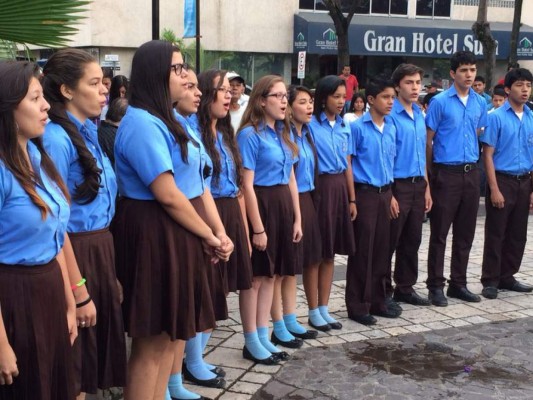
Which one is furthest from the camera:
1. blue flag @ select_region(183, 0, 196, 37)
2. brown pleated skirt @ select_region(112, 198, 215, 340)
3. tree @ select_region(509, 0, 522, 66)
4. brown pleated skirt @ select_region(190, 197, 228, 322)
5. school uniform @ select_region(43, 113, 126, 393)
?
tree @ select_region(509, 0, 522, 66)

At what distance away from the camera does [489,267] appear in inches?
293

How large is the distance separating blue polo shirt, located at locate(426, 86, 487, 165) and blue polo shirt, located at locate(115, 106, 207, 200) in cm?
358

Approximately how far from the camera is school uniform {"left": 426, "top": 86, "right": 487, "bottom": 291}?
6.92 meters

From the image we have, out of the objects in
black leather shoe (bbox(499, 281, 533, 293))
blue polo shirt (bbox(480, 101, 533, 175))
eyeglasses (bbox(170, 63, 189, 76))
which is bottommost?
black leather shoe (bbox(499, 281, 533, 293))

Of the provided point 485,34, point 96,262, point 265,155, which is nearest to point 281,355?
point 265,155

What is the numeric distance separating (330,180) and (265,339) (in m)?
1.33

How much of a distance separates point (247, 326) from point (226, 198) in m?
0.92

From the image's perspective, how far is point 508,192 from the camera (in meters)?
7.32

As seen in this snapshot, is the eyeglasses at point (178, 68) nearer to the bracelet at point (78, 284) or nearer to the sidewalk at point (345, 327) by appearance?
the bracelet at point (78, 284)

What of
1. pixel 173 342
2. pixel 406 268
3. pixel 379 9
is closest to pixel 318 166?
pixel 406 268

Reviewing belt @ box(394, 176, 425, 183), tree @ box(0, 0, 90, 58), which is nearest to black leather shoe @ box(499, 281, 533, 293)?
belt @ box(394, 176, 425, 183)

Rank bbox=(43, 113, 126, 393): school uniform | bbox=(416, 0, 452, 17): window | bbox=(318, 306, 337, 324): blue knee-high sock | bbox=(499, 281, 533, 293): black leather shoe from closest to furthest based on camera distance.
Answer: bbox=(43, 113, 126, 393): school uniform, bbox=(318, 306, 337, 324): blue knee-high sock, bbox=(499, 281, 533, 293): black leather shoe, bbox=(416, 0, 452, 17): window

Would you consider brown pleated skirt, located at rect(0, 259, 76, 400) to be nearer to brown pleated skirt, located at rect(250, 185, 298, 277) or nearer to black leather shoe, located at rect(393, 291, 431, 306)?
brown pleated skirt, located at rect(250, 185, 298, 277)

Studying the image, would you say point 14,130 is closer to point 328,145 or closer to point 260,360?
point 260,360
